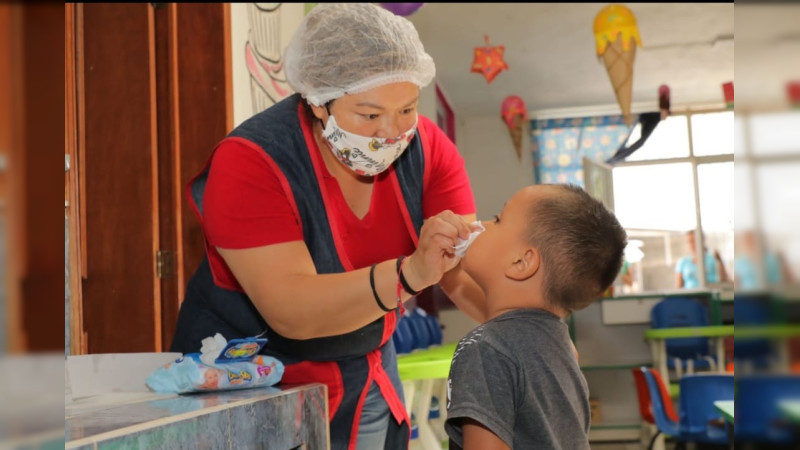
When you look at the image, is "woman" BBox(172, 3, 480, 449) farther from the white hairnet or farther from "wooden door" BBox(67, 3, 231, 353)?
"wooden door" BBox(67, 3, 231, 353)

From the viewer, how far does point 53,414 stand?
235mm

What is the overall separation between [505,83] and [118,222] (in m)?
6.16

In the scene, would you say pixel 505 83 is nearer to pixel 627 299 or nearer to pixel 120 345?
pixel 627 299

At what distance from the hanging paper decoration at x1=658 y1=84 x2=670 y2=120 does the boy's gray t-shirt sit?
8064 mm

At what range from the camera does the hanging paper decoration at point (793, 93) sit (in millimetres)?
166

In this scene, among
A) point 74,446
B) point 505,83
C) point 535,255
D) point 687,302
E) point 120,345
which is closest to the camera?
point 74,446

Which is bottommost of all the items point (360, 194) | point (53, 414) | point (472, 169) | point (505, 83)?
point (53, 414)

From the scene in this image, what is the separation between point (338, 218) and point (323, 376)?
0.95 feet

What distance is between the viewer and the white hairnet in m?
1.48

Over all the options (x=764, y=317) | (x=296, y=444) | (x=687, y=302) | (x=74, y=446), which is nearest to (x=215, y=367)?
(x=296, y=444)

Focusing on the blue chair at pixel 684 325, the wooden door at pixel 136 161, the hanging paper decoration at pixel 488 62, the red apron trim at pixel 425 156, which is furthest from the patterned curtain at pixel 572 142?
the red apron trim at pixel 425 156

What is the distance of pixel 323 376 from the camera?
4.68 ft

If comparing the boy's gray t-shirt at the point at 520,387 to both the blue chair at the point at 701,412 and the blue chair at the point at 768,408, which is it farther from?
the blue chair at the point at 701,412

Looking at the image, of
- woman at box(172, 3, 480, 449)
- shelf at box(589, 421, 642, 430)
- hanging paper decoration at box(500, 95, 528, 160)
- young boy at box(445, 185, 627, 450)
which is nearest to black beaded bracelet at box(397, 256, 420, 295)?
woman at box(172, 3, 480, 449)
